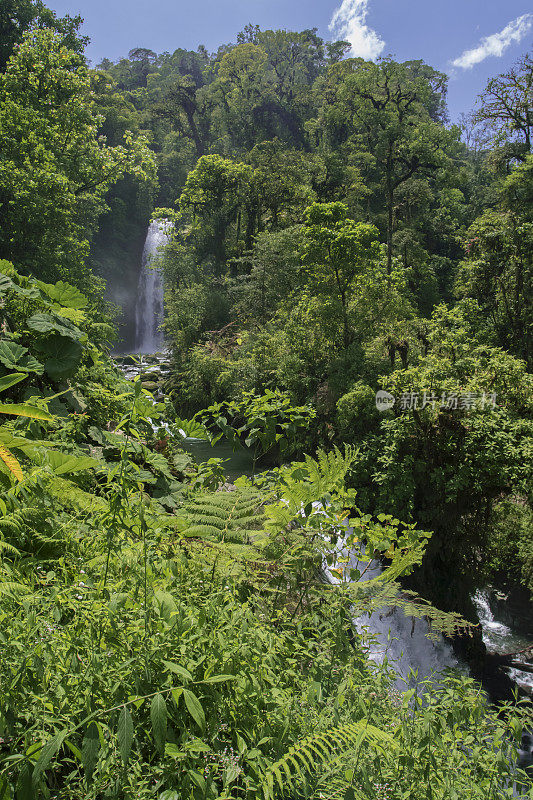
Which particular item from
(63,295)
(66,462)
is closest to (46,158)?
(63,295)

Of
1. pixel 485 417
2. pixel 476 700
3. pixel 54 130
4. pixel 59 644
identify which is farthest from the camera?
pixel 54 130

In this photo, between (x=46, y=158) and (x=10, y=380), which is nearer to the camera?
(x=10, y=380)

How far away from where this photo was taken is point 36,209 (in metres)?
→ 12.0

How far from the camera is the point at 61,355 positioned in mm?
3447

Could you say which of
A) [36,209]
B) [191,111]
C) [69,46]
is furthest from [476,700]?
[191,111]

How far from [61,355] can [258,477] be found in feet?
5.55

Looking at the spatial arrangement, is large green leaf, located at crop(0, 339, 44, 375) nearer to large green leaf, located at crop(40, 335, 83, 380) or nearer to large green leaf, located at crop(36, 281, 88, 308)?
large green leaf, located at crop(40, 335, 83, 380)

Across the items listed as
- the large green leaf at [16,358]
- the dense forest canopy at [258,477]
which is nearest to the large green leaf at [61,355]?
the dense forest canopy at [258,477]

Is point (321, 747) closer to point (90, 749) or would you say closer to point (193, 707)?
point (193, 707)

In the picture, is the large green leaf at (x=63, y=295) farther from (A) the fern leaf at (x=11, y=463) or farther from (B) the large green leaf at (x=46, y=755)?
(B) the large green leaf at (x=46, y=755)

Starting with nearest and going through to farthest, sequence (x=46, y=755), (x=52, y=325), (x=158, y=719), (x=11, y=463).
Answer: (x=46, y=755) → (x=158, y=719) → (x=11, y=463) → (x=52, y=325)

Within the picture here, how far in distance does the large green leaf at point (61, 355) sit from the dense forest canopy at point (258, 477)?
0.05 feet

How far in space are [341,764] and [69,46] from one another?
2228cm

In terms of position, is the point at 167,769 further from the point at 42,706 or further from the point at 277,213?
the point at 277,213
